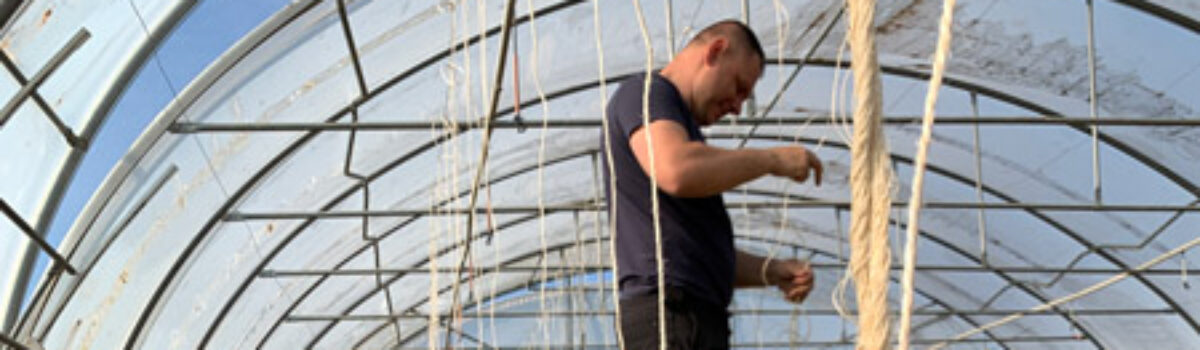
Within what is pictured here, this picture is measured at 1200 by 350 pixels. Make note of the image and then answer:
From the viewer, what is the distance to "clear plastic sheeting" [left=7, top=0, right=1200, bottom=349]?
970 cm

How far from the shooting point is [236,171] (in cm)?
1094

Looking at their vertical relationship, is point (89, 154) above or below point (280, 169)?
below

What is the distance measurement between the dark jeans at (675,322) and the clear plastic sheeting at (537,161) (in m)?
4.41

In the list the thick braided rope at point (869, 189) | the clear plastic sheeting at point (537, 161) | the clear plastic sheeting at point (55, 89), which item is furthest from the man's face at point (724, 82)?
the clear plastic sheeting at point (55, 89)

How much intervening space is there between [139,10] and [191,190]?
104 inches

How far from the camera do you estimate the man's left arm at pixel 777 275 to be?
312 centimetres

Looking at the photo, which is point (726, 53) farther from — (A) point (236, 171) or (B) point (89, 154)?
(A) point (236, 171)

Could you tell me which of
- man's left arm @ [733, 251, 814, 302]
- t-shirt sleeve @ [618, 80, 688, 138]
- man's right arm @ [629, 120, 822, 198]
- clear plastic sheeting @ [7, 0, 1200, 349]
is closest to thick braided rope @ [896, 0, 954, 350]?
man's right arm @ [629, 120, 822, 198]

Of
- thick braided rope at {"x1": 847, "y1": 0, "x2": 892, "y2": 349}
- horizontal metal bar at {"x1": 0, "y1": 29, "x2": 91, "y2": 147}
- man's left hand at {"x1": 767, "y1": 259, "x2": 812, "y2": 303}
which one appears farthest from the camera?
horizontal metal bar at {"x1": 0, "y1": 29, "x2": 91, "y2": 147}

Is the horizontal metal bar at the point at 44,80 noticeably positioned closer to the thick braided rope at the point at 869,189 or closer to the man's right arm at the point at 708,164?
the man's right arm at the point at 708,164

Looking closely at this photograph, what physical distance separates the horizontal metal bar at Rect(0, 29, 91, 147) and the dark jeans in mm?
5228

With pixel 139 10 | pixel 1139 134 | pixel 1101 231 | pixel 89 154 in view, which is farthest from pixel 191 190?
pixel 1101 231

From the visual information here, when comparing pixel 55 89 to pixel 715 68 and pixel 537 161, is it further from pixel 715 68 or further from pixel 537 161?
pixel 537 161

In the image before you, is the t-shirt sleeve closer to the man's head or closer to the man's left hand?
the man's head
